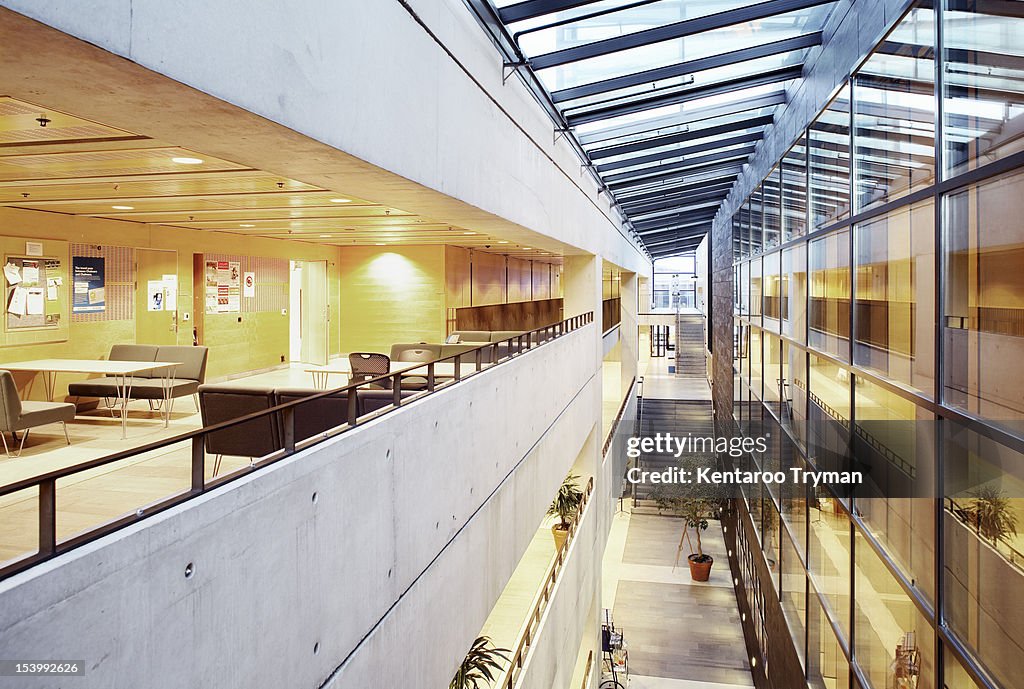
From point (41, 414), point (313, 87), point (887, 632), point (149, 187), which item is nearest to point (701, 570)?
point (887, 632)

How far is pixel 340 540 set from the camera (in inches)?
134

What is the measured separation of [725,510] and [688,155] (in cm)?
1121

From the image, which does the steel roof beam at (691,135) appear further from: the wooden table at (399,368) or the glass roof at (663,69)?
the wooden table at (399,368)

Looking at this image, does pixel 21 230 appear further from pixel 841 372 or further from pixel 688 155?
pixel 688 155

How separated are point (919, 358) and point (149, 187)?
234 inches

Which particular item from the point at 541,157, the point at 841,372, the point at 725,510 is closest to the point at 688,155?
the point at 541,157

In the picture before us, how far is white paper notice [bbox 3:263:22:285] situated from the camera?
737 centimetres

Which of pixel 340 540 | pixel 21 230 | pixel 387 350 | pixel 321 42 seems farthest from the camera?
pixel 387 350

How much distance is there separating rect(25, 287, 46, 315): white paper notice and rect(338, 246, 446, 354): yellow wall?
680 centimetres

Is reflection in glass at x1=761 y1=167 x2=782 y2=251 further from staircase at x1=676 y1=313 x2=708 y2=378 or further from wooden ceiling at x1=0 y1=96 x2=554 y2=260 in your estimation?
staircase at x1=676 y1=313 x2=708 y2=378

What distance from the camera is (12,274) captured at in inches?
293

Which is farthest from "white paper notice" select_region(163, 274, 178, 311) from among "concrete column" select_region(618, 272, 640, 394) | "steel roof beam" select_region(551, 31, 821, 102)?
"concrete column" select_region(618, 272, 640, 394)

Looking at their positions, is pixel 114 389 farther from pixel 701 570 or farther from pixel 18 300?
pixel 701 570

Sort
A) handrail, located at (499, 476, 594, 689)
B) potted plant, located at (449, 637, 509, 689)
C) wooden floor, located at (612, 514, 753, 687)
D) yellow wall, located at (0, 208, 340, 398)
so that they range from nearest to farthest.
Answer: potted plant, located at (449, 637, 509, 689)
handrail, located at (499, 476, 594, 689)
yellow wall, located at (0, 208, 340, 398)
wooden floor, located at (612, 514, 753, 687)
